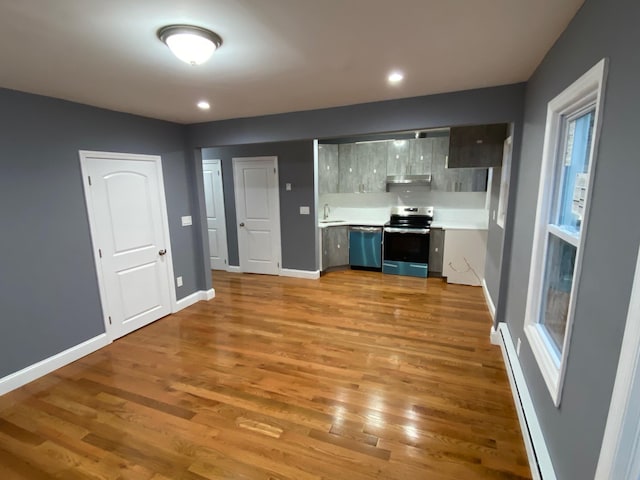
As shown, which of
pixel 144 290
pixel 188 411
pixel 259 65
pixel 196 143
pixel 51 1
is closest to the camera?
pixel 51 1

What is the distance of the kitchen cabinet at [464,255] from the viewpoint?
4625 millimetres

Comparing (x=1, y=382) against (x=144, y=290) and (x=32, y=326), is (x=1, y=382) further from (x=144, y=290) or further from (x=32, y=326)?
(x=144, y=290)

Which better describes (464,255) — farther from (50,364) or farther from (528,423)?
(50,364)

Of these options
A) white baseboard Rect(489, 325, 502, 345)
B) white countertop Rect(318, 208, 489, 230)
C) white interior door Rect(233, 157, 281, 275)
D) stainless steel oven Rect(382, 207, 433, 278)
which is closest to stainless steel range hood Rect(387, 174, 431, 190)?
stainless steel oven Rect(382, 207, 433, 278)

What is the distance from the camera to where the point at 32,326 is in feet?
8.55

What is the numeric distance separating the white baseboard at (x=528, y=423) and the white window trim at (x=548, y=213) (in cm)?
32

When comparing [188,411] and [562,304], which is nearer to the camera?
[562,304]

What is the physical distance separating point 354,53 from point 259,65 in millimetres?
639

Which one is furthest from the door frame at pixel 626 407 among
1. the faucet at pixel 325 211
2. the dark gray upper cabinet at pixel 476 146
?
the faucet at pixel 325 211

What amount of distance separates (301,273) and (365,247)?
1211 millimetres

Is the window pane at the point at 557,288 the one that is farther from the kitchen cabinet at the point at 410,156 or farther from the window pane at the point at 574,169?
the kitchen cabinet at the point at 410,156

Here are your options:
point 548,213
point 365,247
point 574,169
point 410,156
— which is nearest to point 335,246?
point 365,247

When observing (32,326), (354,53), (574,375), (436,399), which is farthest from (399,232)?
(32,326)

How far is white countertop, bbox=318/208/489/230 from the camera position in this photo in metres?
4.95
